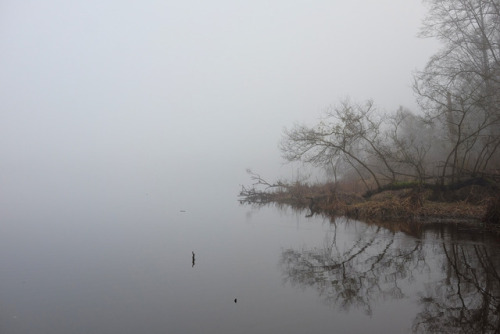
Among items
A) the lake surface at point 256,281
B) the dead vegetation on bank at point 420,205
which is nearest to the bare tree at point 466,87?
the dead vegetation on bank at point 420,205

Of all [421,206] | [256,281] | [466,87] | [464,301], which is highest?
[466,87]

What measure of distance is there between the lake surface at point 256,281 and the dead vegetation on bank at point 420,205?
1.81m

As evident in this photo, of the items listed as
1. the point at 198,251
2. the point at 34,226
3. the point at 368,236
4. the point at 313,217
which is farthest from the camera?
the point at 313,217

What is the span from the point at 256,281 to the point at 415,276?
3605mm

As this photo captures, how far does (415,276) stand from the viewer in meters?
9.31

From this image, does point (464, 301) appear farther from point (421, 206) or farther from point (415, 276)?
point (421, 206)

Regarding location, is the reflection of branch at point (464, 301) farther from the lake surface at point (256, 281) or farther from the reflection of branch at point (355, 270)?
the reflection of branch at point (355, 270)

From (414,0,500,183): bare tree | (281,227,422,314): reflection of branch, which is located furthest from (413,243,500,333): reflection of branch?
(414,0,500,183): bare tree

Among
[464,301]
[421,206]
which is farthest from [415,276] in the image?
[421,206]

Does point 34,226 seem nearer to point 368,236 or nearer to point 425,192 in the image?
point 368,236

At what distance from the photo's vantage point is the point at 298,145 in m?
25.9

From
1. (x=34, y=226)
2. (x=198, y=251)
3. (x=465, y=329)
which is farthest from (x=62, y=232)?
(x=465, y=329)

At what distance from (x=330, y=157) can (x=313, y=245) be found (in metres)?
12.3

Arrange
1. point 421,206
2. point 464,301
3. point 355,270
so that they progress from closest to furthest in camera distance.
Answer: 1. point 464,301
2. point 355,270
3. point 421,206
